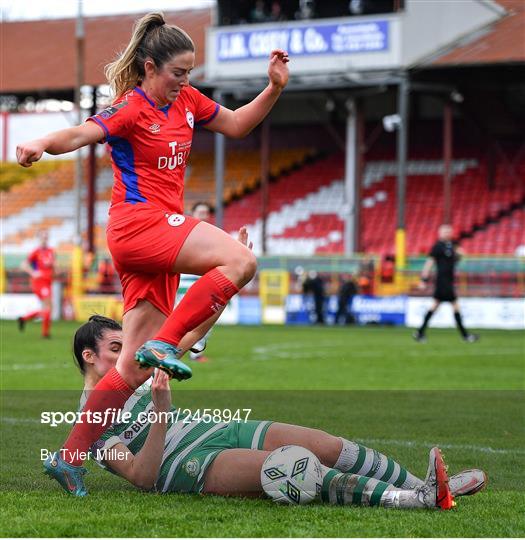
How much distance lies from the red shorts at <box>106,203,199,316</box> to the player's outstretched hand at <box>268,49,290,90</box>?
921 millimetres

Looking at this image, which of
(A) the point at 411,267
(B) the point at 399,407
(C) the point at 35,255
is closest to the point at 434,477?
(B) the point at 399,407

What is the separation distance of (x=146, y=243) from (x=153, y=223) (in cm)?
11

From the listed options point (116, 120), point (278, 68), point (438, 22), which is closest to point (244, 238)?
point (278, 68)

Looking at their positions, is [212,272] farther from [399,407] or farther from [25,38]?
[25,38]

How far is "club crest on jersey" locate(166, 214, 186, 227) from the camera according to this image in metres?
Result: 5.78

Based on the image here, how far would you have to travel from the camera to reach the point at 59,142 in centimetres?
539

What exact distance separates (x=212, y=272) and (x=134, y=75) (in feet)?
3.69

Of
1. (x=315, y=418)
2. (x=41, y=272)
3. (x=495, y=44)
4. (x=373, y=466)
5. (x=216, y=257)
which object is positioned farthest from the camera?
(x=495, y=44)

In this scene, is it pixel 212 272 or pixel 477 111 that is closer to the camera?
pixel 212 272

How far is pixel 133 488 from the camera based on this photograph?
244 inches

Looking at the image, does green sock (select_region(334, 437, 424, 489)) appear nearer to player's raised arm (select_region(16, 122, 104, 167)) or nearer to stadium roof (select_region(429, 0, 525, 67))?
player's raised arm (select_region(16, 122, 104, 167))

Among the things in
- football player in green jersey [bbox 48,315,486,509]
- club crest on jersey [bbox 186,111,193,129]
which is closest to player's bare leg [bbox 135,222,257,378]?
football player in green jersey [bbox 48,315,486,509]

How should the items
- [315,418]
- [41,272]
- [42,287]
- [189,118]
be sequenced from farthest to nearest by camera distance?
[41,272] < [42,287] < [315,418] < [189,118]

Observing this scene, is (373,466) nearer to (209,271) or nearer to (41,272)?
(209,271)
